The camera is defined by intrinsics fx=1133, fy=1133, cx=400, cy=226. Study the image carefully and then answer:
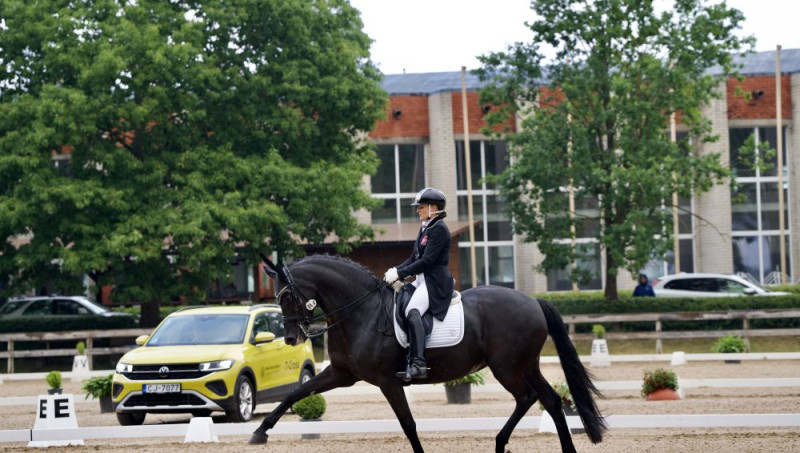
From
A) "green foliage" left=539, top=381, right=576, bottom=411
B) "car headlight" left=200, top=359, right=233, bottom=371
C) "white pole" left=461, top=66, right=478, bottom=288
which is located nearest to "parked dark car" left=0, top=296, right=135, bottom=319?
"white pole" left=461, top=66, right=478, bottom=288

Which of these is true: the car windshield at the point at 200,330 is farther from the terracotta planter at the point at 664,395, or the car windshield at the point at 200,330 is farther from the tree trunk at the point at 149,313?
the tree trunk at the point at 149,313

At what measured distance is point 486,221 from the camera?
48000mm

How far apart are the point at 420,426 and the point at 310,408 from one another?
2.06 meters

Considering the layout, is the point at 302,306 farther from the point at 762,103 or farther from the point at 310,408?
the point at 762,103

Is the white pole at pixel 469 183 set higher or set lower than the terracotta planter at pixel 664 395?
higher

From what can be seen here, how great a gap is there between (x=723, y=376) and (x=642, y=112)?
11.9 metres

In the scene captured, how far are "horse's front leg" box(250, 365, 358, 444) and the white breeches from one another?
2.99ft

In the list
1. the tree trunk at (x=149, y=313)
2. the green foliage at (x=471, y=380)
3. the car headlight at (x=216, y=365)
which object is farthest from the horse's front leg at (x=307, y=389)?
the tree trunk at (x=149, y=313)

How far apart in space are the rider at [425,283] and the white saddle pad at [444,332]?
3.4 inches

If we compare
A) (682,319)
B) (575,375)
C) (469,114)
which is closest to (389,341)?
(575,375)

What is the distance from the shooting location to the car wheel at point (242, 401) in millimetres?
16188

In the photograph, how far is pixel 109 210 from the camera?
3059cm

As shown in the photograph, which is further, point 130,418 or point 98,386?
point 98,386

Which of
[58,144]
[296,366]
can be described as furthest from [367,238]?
[296,366]
